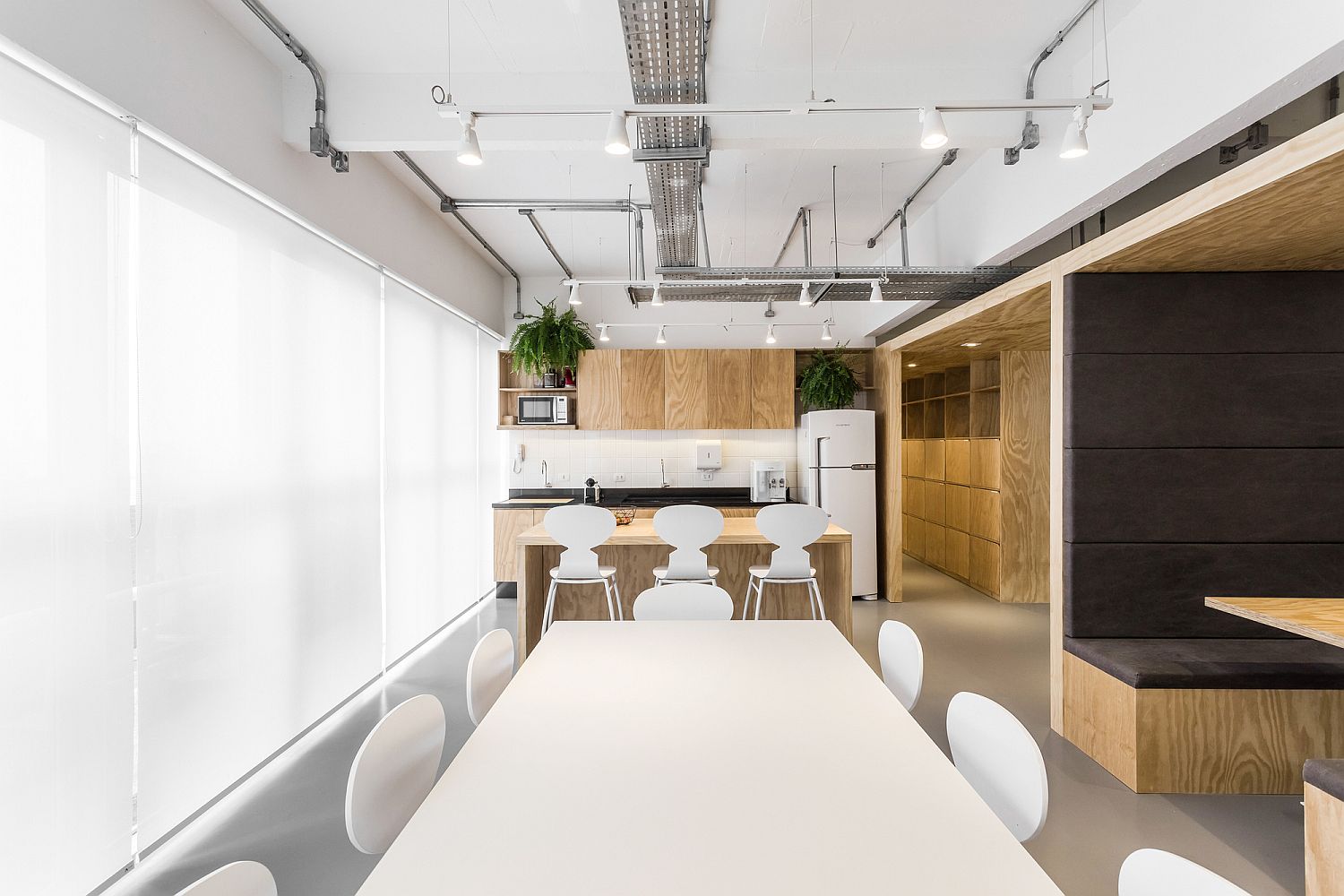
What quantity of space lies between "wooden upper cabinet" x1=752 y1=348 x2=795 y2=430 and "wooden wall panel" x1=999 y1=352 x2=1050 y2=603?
2002 mm

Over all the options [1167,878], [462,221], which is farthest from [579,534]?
[1167,878]

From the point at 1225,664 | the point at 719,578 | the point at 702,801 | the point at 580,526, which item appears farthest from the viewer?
the point at 719,578

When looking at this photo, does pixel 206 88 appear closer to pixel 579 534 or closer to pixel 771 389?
pixel 579 534

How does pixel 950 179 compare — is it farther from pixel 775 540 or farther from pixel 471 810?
pixel 471 810

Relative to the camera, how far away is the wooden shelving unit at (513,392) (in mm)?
6684

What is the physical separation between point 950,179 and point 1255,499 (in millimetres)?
2737

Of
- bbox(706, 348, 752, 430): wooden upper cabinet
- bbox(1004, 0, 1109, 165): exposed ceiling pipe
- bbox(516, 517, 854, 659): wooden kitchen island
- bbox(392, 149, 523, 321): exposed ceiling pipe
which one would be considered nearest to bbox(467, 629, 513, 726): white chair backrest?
bbox(516, 517, 854, 659): wooden kitchen island

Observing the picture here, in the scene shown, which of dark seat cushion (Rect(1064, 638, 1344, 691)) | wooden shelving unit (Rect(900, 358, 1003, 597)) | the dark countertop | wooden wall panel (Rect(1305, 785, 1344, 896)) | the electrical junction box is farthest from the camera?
the electrical junction box

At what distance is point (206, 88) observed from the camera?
257 cm

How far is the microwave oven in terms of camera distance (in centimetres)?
657

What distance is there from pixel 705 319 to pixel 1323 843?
5946 mm

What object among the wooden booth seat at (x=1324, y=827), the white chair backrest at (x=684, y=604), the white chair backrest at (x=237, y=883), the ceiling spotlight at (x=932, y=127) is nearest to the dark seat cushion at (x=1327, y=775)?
the wooden booth seat at (x=1324, y=827)

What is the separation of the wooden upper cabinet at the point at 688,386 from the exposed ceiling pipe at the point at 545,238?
4.31 ft

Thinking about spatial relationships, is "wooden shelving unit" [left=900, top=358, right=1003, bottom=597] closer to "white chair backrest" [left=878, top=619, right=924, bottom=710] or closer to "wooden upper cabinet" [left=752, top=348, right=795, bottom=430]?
"wooden upper cabinet" [left=752, top=348, right=795, bottom=430]
